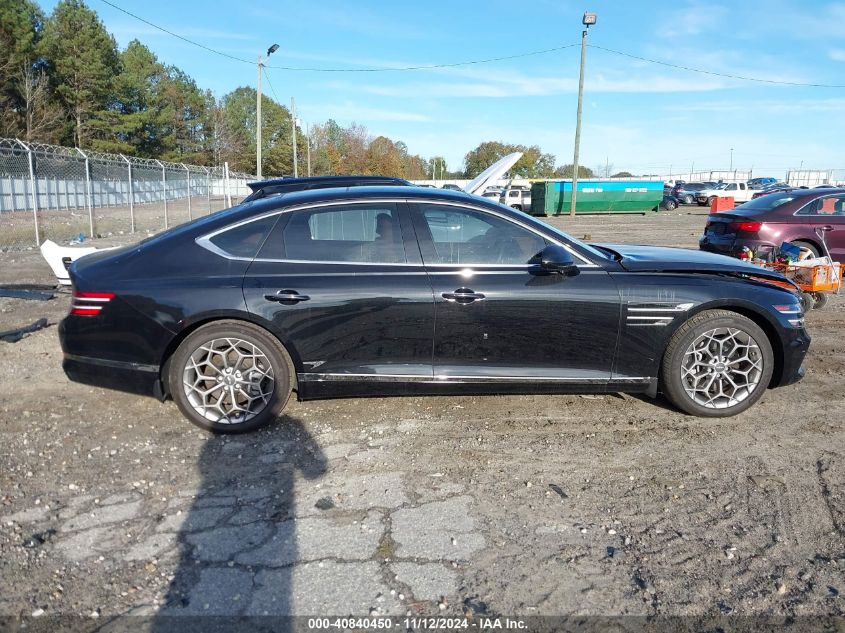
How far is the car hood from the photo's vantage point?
14.2ft

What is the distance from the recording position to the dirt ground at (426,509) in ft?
8.36

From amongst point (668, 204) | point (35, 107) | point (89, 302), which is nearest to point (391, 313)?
point (89, 302)

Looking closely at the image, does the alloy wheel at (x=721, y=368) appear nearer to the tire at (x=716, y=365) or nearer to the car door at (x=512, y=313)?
the tire at (x=716, y=365)

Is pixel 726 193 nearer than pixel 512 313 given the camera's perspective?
No

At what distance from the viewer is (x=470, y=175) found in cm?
10788

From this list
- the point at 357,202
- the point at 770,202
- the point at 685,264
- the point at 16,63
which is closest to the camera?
the point at 357,202

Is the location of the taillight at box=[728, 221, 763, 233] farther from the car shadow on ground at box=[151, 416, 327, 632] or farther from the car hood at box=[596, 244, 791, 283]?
the car shadow on ground at box=[151, 416, 327, 632]

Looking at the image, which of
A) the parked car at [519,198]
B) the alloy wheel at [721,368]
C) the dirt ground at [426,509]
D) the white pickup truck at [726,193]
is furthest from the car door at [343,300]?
the white pickup truck at [726,193]

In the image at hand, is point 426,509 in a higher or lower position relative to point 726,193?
lower

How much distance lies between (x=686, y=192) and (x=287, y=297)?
1889 inches

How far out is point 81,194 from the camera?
25766mm

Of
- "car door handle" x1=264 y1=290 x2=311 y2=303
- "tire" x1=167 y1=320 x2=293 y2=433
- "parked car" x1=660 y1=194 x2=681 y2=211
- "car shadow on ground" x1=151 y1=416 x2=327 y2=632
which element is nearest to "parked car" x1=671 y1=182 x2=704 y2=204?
"parked car" x1=660 y1=194 x2=681 y2=211

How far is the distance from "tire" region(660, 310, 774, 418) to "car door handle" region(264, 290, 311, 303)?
2456 mm

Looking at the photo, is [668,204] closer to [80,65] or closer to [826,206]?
[826,206]
